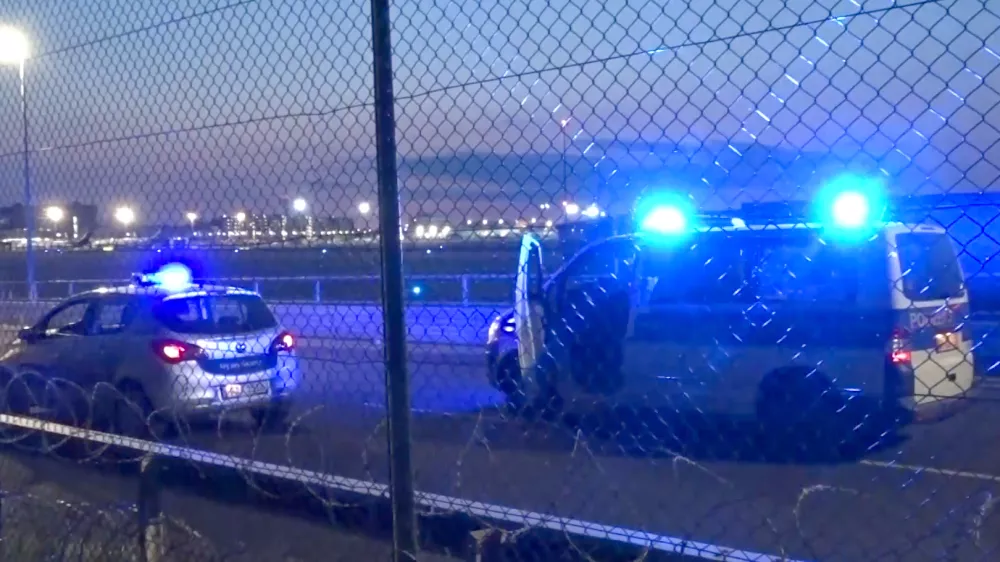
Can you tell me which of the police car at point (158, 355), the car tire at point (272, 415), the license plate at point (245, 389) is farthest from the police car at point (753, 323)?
the police car at point (158, 355)

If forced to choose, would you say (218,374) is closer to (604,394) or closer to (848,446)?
A: (604,394)

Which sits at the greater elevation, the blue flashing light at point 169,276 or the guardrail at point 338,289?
the guardrail at point 338,289

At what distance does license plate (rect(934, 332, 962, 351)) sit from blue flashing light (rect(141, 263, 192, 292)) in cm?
449

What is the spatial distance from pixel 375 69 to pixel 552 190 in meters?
0.62

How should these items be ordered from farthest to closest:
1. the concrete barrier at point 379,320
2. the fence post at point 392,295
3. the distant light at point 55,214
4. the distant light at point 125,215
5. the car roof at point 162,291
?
the car roof at point 162,291 → the concrete barrier at point 379,320 → the distant light at point 55,214 → the distant light at point 125,215 → the fence post at point 392,295

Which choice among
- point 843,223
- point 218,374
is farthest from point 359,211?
point 218,374

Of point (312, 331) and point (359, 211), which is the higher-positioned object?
point (312, 331)

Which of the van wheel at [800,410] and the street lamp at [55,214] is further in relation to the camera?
the van wheel at [800,410]

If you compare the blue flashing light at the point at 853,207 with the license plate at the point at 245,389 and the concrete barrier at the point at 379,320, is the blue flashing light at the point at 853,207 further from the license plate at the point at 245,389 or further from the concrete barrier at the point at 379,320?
the license plate at the point at 245,389

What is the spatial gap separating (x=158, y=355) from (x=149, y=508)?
503 centimetres

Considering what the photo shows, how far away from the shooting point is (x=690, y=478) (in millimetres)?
6668

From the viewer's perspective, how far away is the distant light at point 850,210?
3.64 metres

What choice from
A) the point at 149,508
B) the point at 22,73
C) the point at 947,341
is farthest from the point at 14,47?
the point at 947,341

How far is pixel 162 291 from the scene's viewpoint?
728 cm
